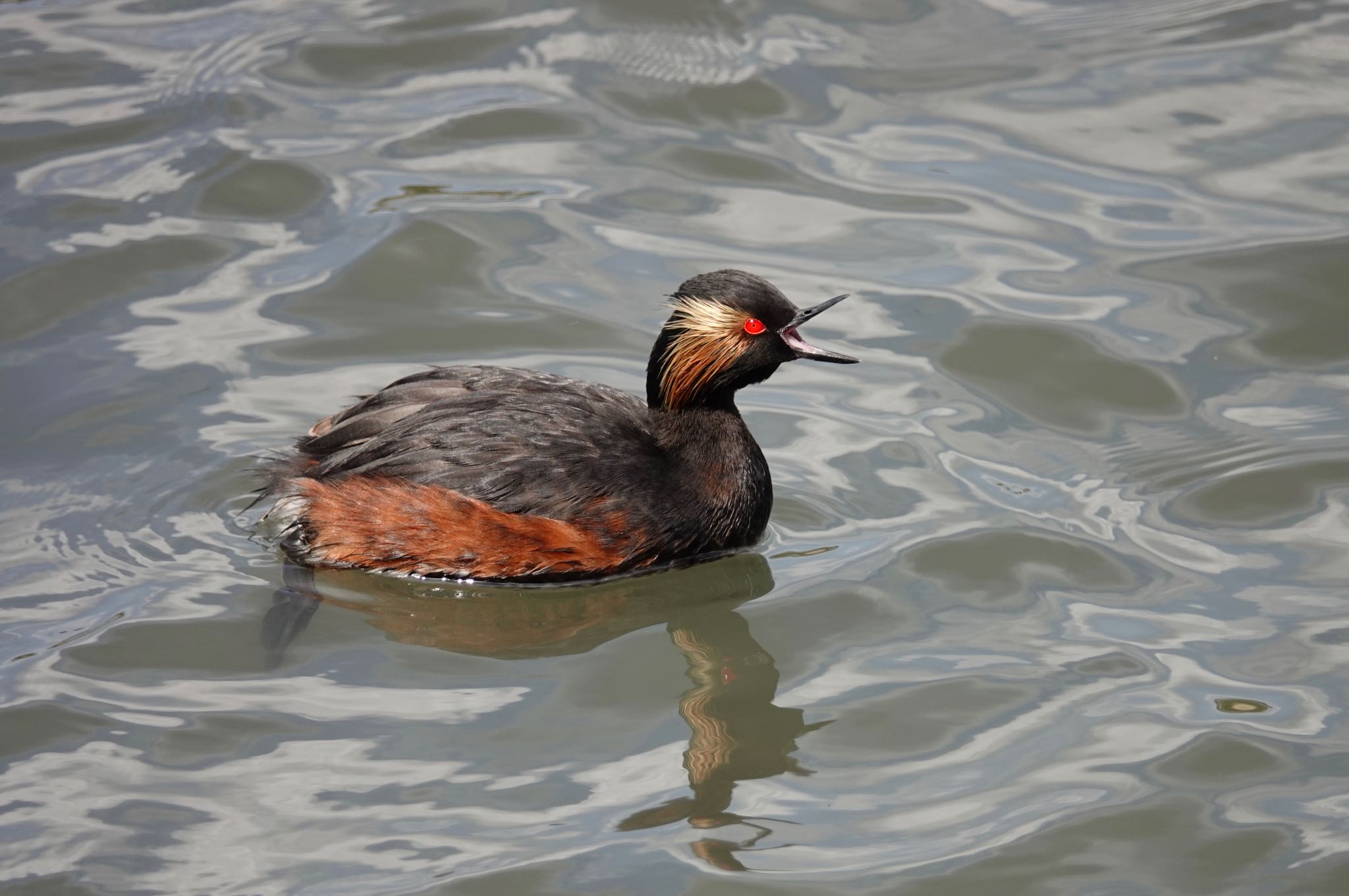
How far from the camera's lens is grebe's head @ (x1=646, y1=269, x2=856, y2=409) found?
609 cm

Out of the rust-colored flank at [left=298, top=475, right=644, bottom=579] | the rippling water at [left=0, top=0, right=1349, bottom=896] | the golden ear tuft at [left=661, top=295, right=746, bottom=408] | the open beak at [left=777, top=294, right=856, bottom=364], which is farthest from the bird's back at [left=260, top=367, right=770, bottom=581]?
the open beak at [left=777, top=294, right=856, bottom=364]

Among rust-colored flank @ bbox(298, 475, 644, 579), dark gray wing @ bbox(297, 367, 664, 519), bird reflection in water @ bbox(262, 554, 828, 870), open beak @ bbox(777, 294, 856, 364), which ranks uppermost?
open beak @ bbox(777, 294, 856, 364)

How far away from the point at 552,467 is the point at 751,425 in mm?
1581

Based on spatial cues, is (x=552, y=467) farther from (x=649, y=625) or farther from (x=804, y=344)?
(x=804, y=344)

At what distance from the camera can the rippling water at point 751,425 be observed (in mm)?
4715

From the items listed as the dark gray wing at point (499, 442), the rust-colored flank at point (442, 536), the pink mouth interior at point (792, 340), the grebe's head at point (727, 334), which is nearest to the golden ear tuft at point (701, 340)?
the grebe's head at point (727, 334)

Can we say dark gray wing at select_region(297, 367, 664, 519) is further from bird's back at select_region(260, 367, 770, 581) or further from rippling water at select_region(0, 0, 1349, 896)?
rippling water at select_region(0, 0, 1349, 896)

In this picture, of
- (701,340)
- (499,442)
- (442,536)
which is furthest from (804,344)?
(442,536)

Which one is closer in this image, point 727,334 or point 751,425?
point 727,334

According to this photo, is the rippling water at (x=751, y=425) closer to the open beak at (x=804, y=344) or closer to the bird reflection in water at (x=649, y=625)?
the bird reflection in water at (x=649, y=625)

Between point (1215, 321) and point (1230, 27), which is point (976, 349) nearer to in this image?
point (1215, 321)

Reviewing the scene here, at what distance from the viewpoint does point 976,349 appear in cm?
763

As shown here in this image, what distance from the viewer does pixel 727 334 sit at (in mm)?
6117

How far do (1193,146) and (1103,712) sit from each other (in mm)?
5064
